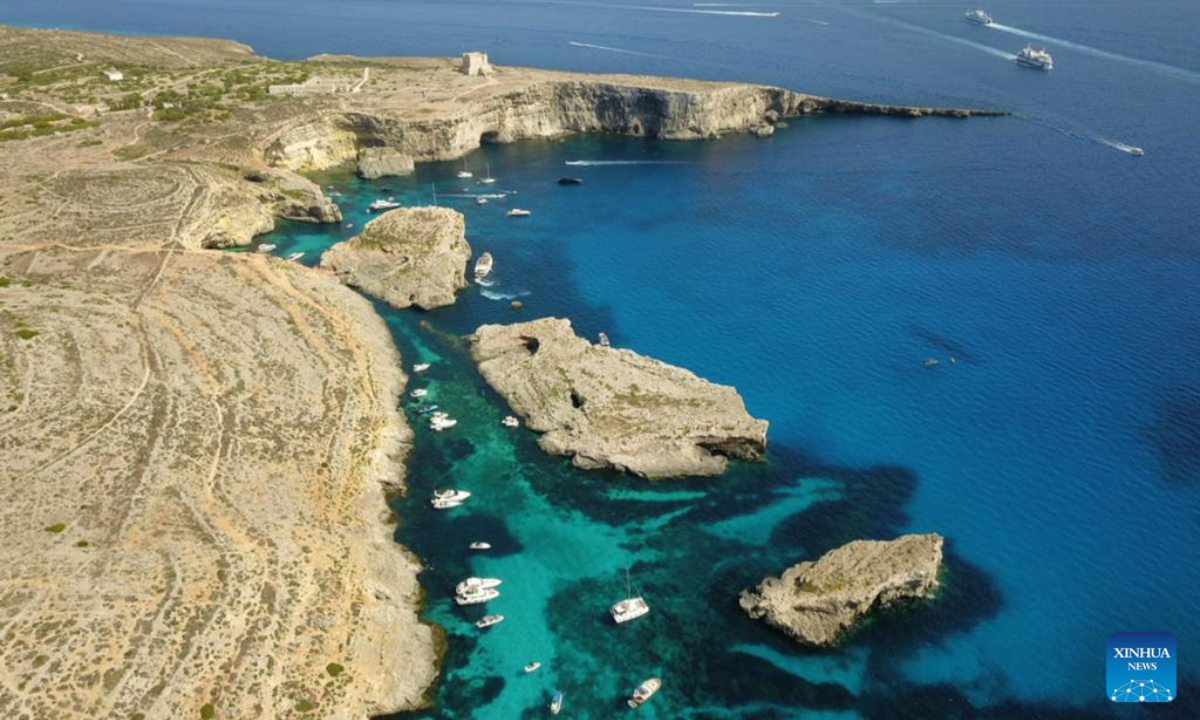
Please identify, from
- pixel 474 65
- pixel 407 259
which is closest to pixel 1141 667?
pixel 407 259

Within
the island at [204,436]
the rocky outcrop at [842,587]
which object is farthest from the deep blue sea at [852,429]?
the island at [204,436]

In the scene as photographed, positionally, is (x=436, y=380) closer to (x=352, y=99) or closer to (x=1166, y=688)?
(x=1166, y=688)

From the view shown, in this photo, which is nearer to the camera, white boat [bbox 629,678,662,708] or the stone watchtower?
white boat [bbox 629,678,662,708]

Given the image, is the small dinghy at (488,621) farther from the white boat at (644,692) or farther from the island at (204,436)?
the white boat at (644,692)

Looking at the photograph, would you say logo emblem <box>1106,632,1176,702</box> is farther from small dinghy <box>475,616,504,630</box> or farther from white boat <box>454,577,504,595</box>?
white boat <box>454,577,504,595</box>

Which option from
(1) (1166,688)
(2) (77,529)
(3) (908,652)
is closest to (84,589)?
(2) (77,529)

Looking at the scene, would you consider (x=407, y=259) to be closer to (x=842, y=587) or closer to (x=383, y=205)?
(x=383, y=205)

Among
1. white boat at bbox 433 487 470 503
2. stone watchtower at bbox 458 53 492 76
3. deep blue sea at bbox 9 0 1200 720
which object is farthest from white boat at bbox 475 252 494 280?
stone watchtower at bbox 458 53 492 76
